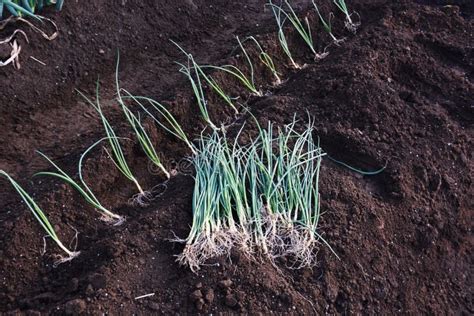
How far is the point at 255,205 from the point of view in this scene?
83.0 inches

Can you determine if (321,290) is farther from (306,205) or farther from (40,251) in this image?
(40,251)

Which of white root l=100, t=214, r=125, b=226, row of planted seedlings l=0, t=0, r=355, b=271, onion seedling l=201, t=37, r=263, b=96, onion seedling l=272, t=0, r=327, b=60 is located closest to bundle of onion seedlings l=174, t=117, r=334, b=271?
row of planted seedlings l=0, t=0, r=355, b=271

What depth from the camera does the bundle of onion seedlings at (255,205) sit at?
2.05 metres

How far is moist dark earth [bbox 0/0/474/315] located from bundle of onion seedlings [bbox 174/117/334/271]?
0.06 meters

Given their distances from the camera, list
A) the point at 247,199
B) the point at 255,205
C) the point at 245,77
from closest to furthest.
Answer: the point at 255,205 → the point at 247,199 → the point at 245,77

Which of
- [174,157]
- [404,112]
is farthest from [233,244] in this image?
[404,112]

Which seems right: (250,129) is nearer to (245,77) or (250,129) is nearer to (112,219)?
(245,77)

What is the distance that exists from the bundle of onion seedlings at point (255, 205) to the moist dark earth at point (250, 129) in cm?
6

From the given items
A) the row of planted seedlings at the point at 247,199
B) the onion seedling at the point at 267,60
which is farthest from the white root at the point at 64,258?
the onion seedling at the point at 267,60

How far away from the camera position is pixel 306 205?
2.15m

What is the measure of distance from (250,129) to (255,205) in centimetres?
53

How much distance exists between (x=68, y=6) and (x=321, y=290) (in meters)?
2.01

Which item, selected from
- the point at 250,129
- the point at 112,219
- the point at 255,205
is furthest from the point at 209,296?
the point at 250,129

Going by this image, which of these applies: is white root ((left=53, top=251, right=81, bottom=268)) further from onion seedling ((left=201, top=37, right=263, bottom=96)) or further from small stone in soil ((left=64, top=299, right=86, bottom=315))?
onion seedling ((left=201, top=37, right=263, bottom=96))
